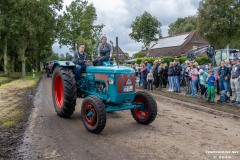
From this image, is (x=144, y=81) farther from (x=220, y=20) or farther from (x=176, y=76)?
(x=220, y=20)

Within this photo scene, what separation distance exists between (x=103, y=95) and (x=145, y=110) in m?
1.17

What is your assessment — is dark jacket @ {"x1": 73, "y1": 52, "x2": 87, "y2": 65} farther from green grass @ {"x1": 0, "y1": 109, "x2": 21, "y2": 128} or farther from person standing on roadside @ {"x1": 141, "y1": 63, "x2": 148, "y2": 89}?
person standing on roadside @ {"x1": 141, "y1": 63, "x2": 148, "y2": 89}

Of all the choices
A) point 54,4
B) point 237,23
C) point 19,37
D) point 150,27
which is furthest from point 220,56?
point 150,27

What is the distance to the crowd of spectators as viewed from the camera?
1089 centimetres

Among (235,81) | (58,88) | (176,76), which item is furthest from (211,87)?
(58,88)

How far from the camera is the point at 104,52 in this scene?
789 cm

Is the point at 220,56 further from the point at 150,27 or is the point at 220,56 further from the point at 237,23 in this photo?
the point at 150,27

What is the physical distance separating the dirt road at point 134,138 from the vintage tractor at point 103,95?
0.98ft

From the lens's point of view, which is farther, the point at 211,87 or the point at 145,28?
the point at 145,28

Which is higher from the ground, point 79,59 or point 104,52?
point 104,52

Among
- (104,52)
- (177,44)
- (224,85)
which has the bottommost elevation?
(224,85)

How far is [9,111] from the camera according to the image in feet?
29.6

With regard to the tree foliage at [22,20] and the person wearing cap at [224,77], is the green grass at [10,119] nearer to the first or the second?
the person wearing cap at [224,77]

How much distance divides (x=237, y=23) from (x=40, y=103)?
2445 centimetres
